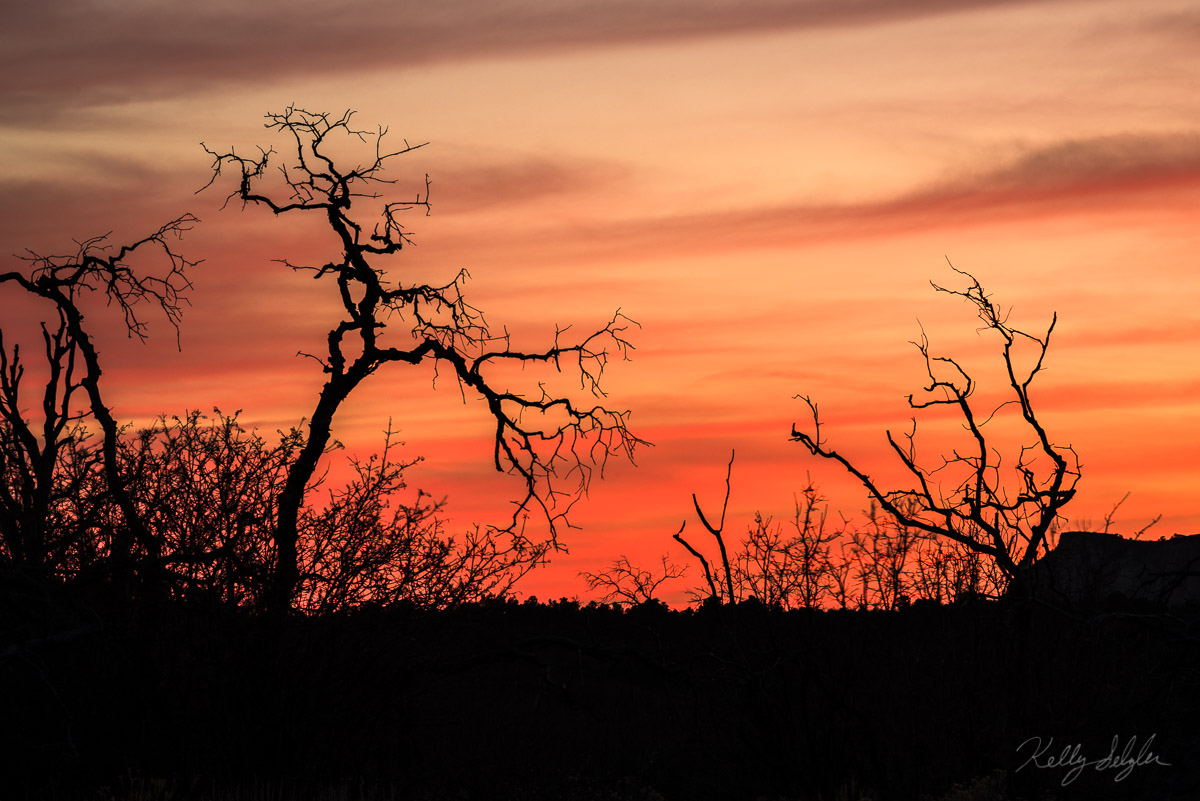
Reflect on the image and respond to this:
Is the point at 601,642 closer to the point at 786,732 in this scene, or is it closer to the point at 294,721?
the point at 786,732

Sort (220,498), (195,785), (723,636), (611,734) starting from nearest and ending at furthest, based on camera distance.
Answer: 1. (195,785)
2. (220,498)
3. (723,636)
4. (611,734)

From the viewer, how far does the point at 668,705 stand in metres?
18.7

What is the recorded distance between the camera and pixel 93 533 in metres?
14.4

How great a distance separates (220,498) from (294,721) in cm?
277

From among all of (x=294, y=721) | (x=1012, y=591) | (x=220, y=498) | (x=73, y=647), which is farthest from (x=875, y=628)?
(x=73, y=647)

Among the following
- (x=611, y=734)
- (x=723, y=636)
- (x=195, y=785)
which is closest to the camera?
(x=195, y=785)

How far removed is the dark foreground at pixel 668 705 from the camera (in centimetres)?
1294

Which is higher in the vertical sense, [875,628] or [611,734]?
[875,628]

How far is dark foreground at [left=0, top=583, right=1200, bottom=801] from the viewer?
1294 centimetres
